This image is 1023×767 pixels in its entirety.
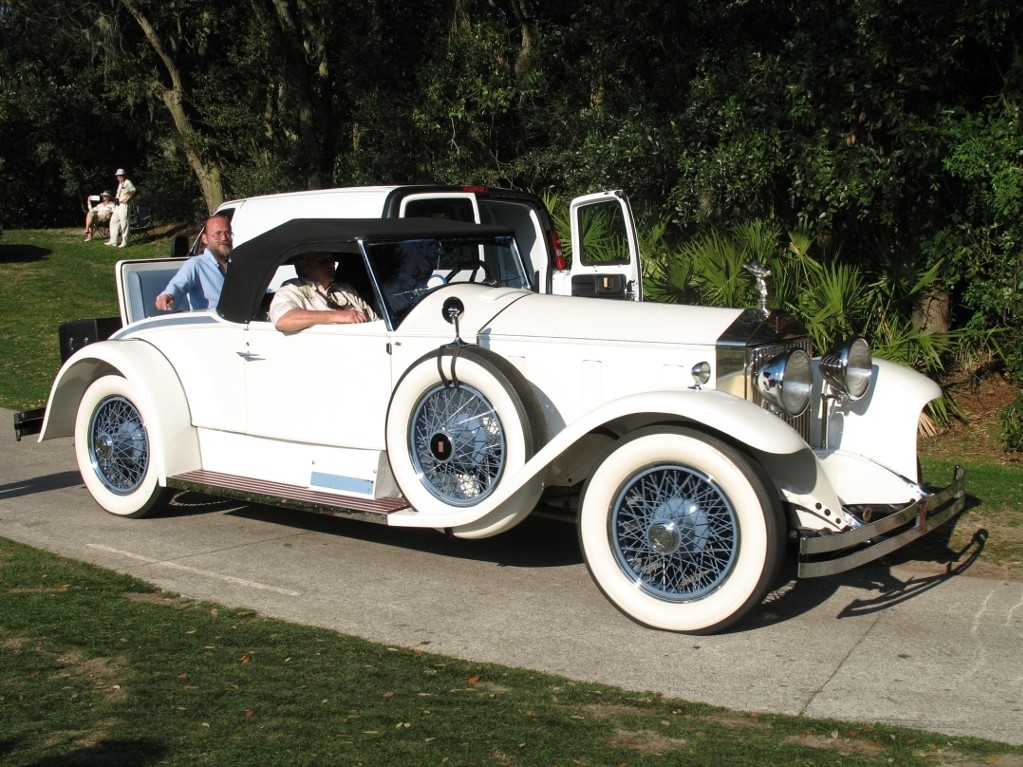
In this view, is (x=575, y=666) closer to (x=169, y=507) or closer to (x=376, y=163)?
(x=169, y=507)

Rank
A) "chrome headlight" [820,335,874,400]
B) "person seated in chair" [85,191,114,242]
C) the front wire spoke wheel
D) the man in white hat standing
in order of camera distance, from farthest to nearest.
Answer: "person seated in chair" [85,191,114,242]
the man in white hat standing
"chrome headlight" [820,335,874,400]
the front wire spoke wheel

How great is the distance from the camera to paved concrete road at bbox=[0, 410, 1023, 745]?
4316 millimetres

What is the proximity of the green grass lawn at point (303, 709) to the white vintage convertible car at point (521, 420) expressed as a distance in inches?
35.7

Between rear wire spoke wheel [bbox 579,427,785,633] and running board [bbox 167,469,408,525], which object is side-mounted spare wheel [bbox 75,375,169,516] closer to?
running board [bbox 167,469,408,525]

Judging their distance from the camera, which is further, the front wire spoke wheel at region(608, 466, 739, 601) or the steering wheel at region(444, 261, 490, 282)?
the steering wheel at region(444, 261, 490, 282)

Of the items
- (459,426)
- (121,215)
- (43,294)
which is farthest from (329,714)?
(121,215)

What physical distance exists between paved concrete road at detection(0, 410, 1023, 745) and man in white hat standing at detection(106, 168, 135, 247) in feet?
60.2

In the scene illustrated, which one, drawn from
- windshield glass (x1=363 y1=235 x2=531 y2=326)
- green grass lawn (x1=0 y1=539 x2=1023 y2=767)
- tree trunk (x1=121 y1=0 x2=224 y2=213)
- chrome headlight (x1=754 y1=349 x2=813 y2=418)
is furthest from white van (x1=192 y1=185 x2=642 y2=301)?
tree trunk (x1=121 y1=0 x2=224 y2=213)

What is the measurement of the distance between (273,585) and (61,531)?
1.87 metres

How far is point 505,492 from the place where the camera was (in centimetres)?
518

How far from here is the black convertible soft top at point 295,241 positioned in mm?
6141

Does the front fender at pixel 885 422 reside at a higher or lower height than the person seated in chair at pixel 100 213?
lower

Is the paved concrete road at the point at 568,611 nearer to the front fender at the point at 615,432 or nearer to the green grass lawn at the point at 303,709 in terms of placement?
the green grass lawn at the point at 303,709

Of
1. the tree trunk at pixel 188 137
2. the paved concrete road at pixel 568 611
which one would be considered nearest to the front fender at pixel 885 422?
the paved concrete road at pixel 568 611
